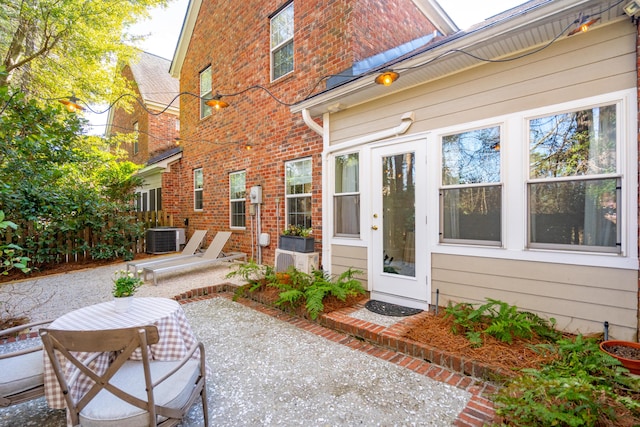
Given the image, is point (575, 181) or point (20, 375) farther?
point (575, 181)

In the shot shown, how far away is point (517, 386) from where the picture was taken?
2053 millimetres

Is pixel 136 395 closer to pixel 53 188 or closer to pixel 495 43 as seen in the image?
pixel 495 43

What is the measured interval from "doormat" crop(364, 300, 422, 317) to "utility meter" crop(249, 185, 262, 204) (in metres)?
3.59

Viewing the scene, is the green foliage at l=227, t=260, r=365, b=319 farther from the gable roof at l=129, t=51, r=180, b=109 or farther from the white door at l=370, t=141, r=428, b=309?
the gable roof at l=129, t=51, r=180, b=109

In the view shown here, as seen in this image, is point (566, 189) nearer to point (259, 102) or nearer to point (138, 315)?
point (138, 315)

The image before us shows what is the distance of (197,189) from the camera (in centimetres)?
947

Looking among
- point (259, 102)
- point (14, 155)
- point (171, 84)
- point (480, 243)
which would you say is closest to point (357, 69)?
point (259, 102)

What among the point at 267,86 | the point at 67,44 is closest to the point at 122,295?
the point at 267,86

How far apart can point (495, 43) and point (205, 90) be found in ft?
27.4

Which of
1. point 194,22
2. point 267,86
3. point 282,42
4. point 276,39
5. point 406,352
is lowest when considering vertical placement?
point 406,352

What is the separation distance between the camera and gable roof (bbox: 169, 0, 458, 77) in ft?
23.6

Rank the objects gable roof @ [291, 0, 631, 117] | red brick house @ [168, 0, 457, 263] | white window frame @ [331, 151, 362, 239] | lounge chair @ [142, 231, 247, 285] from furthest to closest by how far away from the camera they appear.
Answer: lounge chair @ [142, 231, 247, 285] → red brick house @ [168, 0, 457, 263] → white window frame @ [331, 151, 362, 239] → gable roof @ [291, 0, 631, 117]

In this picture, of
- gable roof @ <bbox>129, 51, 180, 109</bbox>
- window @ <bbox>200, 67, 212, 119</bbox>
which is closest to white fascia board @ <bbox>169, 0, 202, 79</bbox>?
window @ <bbox>200, 67, 212, 119</bbox>

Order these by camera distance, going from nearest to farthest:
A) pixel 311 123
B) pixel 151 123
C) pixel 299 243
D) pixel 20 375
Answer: pixel 20 375 < pixel 311 123 < pixel 299 243 < pixel 151 123
